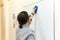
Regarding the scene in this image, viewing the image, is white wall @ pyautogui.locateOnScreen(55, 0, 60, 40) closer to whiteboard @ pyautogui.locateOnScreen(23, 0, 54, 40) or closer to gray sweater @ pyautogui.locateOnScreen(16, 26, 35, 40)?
whiteboard @ pyautogui.locateOnScreen(23, 0, 54, 40)

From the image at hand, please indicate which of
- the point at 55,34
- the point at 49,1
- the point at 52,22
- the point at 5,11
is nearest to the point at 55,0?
the point at 49,1

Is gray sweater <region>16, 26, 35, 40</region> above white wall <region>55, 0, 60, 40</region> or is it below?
below

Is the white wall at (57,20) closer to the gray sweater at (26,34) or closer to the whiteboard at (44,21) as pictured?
the whiteboard at (44,21)

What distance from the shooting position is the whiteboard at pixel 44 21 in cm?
146

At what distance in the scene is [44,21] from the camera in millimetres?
1553

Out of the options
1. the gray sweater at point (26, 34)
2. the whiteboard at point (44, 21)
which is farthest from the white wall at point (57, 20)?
the gray sweater at point (26, 34)

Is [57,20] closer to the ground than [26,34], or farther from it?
farther from it

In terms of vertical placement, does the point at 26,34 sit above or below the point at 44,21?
below

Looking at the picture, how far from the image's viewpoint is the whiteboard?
1.46 m

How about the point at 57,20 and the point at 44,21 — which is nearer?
the point at 57,20

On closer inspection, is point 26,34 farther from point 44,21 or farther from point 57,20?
point 57,20

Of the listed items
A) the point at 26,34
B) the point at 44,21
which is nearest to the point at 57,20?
the point at 44,21

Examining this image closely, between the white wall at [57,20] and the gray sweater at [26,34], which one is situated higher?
the white wall at [57,20]

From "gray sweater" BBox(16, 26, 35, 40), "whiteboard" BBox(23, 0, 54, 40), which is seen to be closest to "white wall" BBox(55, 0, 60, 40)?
"whiteboard" BBox(23, 0, 54, 40)
